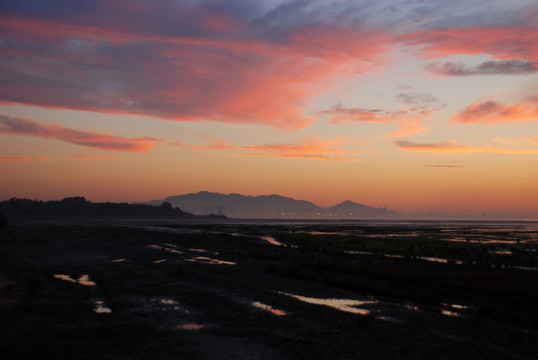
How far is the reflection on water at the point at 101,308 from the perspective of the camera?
1727 cm

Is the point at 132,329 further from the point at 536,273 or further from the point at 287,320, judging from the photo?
the point at 536,273

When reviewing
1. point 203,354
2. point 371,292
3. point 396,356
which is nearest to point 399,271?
point 371,292

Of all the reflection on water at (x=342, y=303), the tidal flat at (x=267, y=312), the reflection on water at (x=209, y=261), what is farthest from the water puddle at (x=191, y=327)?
the reflection on water at (x=209, y=261)

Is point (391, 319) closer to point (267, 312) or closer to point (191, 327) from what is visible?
point (267, 312)

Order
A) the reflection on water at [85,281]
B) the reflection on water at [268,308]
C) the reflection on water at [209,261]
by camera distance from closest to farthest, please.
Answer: the reflection on water at [268,308]
the reflection on water at [85,281]
the reflection on water at [209,261]

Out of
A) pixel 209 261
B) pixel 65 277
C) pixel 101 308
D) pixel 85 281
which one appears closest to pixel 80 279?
pixel 85 281

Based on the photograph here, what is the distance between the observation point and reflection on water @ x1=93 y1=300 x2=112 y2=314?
1727cm

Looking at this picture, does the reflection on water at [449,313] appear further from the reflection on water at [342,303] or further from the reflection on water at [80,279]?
the reflection on water at [80,279]

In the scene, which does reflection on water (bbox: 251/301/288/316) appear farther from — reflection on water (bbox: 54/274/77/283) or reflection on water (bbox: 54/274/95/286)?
→ reflection on water (bbox: 54/274/77/283)

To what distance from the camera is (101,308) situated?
58.6 ft

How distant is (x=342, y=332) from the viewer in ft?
48.8

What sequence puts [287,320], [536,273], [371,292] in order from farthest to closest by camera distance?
[536,273] → [371,292] → [287,320]

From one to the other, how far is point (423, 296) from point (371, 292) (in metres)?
2.99

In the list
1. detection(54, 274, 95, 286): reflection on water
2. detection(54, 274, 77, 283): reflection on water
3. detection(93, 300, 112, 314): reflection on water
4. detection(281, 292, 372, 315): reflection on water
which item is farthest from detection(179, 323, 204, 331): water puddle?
detection(54, 274, 77, 283): reflection on water
